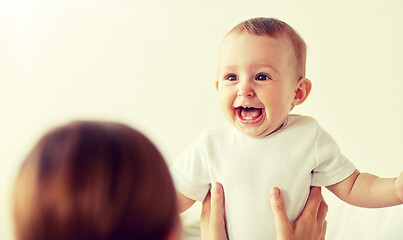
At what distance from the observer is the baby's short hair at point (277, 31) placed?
0.79 metres

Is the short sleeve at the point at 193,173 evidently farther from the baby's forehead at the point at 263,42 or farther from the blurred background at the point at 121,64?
the blurred background at the point at 121,64

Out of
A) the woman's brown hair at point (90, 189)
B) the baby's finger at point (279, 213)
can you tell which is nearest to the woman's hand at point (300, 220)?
the baby's finger at point (279, 213)

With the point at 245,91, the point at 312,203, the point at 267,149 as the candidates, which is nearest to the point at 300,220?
the point at 312,203

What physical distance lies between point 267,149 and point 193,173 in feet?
0.47

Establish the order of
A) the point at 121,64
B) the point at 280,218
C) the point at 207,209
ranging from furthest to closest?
the point at 121,64, the point at 207,209, the point at 280,218

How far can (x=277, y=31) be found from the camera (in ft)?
2.60

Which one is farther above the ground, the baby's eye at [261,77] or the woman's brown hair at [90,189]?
the baby's eye at [261,77]

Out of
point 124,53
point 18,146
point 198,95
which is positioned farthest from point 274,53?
point 18,146

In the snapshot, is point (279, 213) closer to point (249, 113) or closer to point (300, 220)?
point (300, 220)

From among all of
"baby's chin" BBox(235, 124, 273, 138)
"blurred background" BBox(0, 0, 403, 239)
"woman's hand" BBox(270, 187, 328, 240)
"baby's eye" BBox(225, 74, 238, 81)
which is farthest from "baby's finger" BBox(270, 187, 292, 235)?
"blurred background" BBox(0, 0, 403, 239)

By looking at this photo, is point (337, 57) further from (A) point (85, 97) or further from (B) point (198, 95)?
(A) point (85, 97)

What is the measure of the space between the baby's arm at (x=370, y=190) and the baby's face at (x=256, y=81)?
0.58 ft

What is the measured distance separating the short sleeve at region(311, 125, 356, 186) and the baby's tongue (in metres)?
0.12

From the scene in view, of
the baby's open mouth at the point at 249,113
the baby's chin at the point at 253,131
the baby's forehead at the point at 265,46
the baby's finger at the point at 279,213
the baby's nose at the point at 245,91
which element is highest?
the baby's forehead at the point at 265,46
